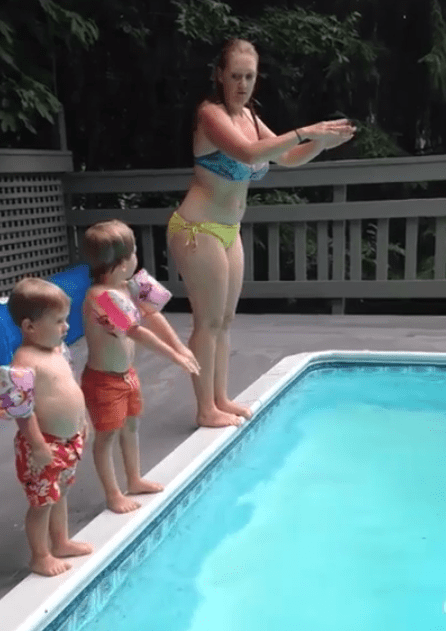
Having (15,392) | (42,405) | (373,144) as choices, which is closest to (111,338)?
(42,405)

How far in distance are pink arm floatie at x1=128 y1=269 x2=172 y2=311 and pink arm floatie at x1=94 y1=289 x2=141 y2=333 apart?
0.40 feet

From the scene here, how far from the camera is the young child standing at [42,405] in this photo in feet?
5.19

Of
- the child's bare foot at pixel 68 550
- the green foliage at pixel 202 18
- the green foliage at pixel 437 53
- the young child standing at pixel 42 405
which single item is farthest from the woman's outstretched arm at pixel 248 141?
the green foliage at pixel 437 53

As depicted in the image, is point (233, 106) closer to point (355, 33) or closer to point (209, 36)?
point (209, 36)

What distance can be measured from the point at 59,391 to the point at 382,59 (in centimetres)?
615

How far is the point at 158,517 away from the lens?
7.48ft

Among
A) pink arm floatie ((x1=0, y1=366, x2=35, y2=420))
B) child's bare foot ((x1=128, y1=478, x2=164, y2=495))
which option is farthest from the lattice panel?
pink arm floatie ((x1=0, y1=366, x2=35, y2=420))

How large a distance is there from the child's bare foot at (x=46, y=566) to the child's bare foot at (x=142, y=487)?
0.48 meters

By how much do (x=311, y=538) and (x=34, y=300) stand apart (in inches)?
54.4

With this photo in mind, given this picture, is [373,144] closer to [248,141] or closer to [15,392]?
[248,141]

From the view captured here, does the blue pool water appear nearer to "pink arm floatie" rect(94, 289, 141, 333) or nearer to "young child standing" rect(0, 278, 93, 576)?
"young child standing" rect(0, 278, 93, 576)

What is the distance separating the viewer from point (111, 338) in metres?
1.96

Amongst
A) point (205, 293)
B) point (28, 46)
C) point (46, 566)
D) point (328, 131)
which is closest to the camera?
point (46, 566)

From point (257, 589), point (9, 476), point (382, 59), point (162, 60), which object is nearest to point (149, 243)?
point (162, 60)
